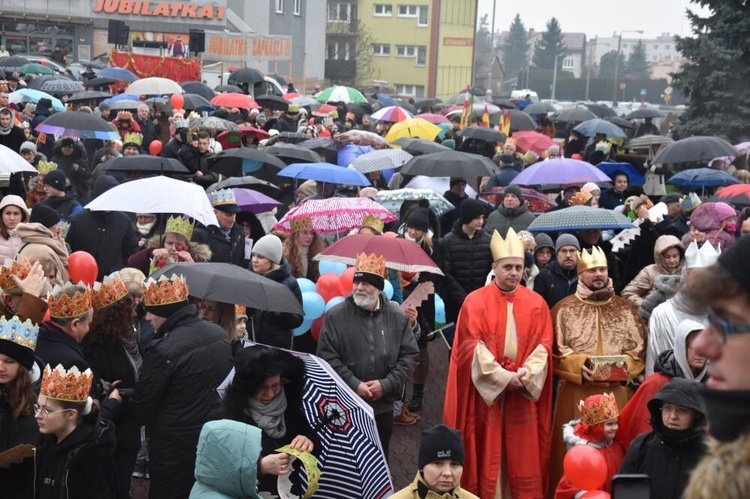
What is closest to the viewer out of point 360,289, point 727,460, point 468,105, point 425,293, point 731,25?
point 727,460

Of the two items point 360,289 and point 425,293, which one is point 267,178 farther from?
point 360,289

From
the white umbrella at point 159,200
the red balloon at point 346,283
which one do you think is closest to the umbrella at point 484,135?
the red balloon at point 346,283

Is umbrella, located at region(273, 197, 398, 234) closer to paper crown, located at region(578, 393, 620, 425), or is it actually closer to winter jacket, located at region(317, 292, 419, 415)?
winter jacket, located at region(317, 292, 419, 415)

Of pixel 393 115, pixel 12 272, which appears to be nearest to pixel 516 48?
pixel 393 115

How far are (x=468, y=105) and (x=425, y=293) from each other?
15685 millimetres

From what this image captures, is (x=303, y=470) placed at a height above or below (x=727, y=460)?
below

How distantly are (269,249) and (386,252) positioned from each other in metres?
0.96

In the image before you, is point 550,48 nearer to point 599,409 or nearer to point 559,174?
point 559,174

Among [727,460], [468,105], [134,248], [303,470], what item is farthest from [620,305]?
[468,105]

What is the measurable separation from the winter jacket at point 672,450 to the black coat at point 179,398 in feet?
7.43

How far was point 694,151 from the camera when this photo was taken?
14859 millimetres

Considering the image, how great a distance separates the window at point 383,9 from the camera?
7546 cm

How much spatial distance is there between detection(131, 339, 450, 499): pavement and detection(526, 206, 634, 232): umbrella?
6.03 ft

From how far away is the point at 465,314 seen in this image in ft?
24.2
